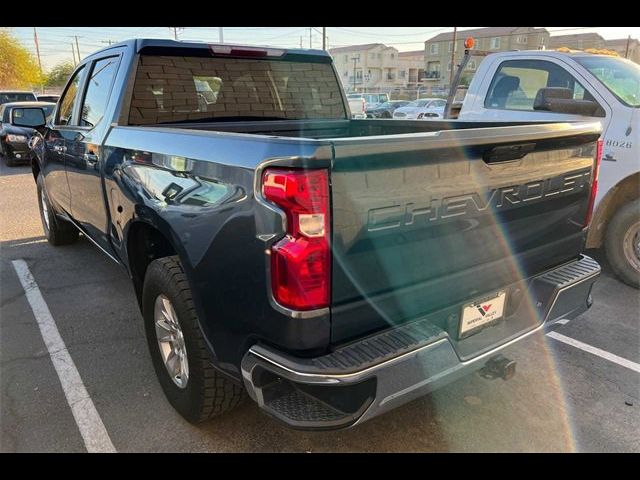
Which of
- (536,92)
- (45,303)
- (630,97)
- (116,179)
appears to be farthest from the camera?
(536,92)

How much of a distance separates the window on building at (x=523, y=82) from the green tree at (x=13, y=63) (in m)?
50.7

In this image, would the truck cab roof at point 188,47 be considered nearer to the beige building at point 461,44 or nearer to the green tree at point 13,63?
the green tree at point 13,63

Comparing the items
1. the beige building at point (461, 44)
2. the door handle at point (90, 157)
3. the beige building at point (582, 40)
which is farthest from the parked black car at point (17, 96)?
the beige building at point (582, 40)

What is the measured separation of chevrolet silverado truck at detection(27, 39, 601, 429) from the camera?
1.81m

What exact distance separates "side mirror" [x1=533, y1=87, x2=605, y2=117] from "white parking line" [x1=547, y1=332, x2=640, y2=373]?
2235 millimetres

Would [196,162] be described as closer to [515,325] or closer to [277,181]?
[277,181]

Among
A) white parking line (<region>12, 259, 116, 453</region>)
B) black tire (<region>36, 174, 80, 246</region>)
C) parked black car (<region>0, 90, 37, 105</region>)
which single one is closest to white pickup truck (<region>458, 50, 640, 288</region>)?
white parking line (<region>12, 259, 116, 453</region>)

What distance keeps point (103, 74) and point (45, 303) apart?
2.04 metres

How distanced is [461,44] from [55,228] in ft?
238

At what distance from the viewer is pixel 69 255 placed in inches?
221

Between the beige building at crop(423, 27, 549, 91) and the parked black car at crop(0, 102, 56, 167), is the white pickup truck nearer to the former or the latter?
the parked black car at crop(0, 102, 56, 167)

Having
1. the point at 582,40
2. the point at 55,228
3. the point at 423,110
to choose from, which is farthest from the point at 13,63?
the point at 582,40

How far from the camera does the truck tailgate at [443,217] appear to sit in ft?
6.03

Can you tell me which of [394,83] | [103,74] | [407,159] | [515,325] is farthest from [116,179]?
[394,83]
